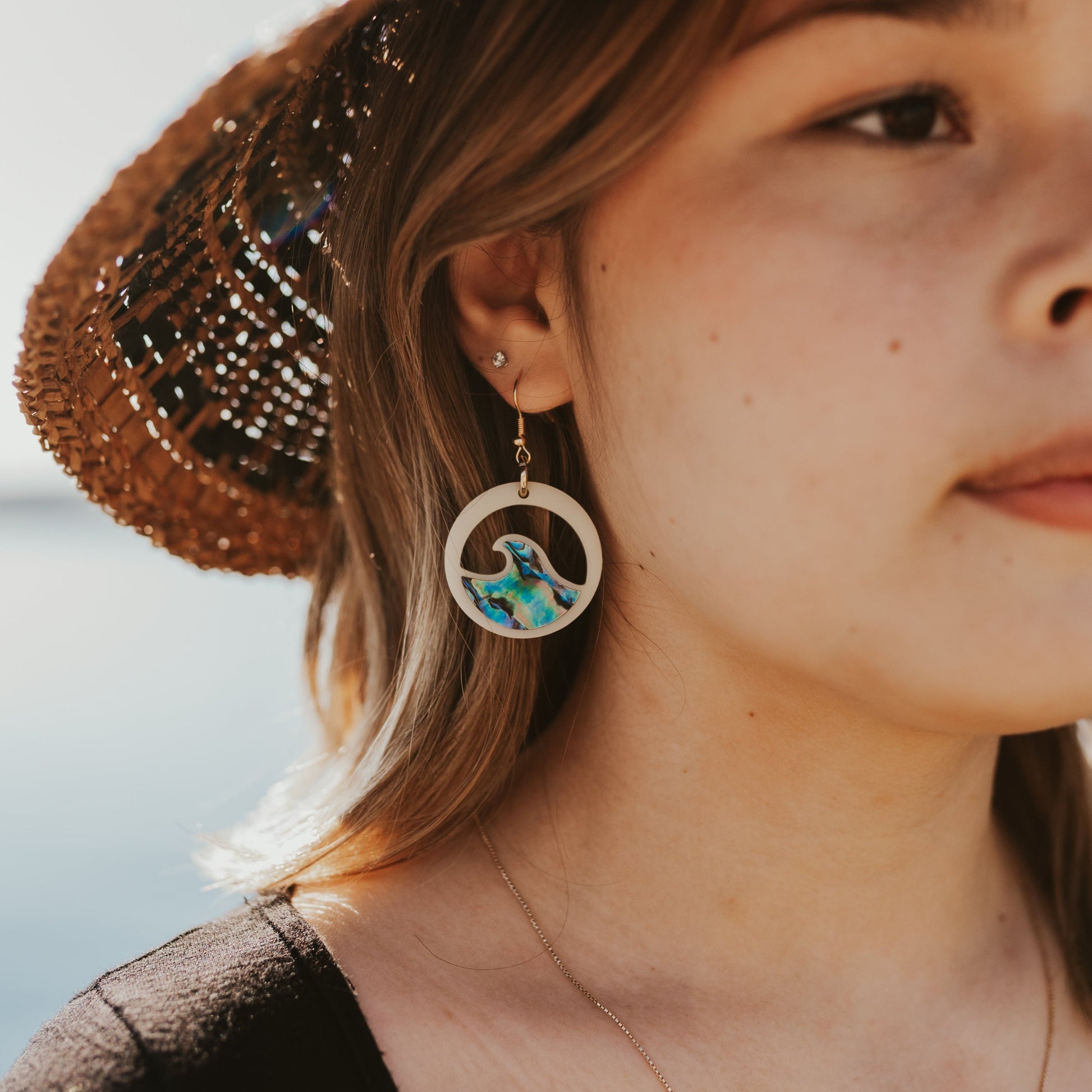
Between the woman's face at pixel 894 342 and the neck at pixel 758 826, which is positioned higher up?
the woman's face at pixel 894 342

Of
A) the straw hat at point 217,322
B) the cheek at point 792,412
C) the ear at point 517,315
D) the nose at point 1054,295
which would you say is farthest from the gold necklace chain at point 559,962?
the nose at point 1054,295

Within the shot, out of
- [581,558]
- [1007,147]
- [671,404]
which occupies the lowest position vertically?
[581,558]

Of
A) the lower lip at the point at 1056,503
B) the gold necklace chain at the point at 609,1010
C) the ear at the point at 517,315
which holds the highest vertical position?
the ear at the point at 517,315

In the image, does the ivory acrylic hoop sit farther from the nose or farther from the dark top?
the nose

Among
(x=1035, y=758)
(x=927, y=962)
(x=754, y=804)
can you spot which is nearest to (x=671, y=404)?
(x=754, y=804)

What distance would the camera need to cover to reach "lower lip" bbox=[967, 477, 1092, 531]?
0.89m

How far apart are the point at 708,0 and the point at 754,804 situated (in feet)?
2.81

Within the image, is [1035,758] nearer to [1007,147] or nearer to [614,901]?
[614,901]

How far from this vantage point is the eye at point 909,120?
3.20 feet

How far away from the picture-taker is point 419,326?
1312 millimetres

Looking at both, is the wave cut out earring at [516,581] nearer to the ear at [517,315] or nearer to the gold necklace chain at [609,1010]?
the ear at [517,315]

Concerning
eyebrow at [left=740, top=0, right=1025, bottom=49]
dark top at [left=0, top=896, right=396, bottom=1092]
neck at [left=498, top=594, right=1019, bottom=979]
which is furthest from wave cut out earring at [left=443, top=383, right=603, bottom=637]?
eyebrow at [left=740, top=0, right=1025, bottom=49]

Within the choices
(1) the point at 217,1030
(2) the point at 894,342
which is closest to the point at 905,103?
(2) the point at 894,342

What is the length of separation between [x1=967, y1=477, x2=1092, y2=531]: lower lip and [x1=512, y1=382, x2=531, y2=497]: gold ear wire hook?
0.57 m
